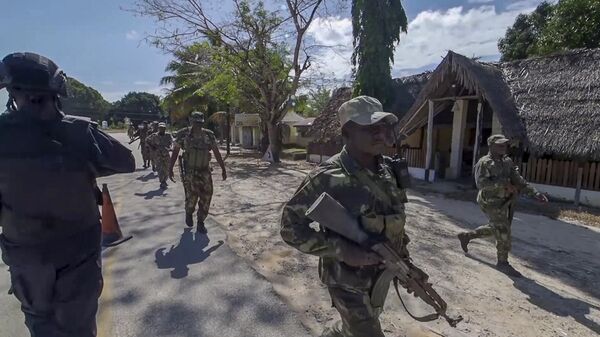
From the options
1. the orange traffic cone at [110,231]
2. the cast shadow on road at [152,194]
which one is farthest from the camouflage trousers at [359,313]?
the cast shadow on road at [152,194]

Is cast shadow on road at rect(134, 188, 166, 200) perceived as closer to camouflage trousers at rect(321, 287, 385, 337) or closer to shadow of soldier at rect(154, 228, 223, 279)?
shadow of soldier at rect(154, 228, 223, 279)

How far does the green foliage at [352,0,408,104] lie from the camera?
14398 mm

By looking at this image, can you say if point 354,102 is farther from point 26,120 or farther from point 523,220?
point 523,220

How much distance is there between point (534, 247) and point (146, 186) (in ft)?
28.6

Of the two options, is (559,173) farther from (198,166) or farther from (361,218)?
(361,218)

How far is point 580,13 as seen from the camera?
48.6ft

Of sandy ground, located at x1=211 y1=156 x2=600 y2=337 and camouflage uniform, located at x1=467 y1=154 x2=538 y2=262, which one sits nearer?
sandy ground, located at x1=211 y1=156 x2=600 y2=337

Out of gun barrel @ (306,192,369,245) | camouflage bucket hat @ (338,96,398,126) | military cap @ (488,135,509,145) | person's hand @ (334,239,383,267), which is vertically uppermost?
camouflage bucket hat @ (338,96,398,126)

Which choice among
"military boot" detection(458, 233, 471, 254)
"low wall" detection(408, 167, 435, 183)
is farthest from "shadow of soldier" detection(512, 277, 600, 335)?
"low wall" detection(408, 167, 435, 183)

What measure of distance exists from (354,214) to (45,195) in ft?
5.13

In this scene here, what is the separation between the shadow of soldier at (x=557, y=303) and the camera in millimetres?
3140

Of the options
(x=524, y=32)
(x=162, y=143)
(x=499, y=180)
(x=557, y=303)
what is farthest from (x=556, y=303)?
(x=524, y=32)

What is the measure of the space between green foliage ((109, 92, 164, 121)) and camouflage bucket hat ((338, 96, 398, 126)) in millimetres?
75964

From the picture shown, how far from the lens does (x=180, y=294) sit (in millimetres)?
3234
